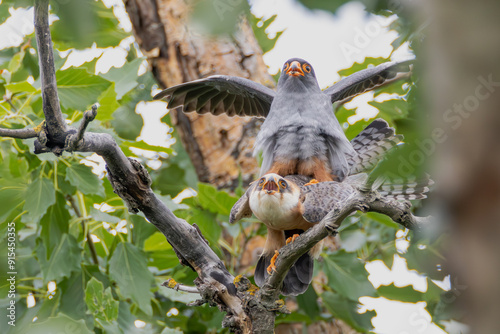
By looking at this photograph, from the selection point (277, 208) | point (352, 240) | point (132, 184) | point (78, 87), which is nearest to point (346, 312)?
point (352, 240)

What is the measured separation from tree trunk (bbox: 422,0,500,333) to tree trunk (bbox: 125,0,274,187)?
4293 millimetres

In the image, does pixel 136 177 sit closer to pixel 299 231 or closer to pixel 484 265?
pixel 299 231

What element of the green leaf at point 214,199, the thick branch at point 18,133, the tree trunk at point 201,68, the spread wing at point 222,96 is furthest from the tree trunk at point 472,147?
the tree trunk at point 201,68

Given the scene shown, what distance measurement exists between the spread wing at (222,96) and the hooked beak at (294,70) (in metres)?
0.21

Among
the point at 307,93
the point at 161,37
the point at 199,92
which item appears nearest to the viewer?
the point at 307,93

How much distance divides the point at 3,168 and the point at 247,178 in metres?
1.92

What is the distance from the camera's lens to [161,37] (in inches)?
193

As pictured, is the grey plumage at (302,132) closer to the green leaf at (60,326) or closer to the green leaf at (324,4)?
the green leaf at (60,326)

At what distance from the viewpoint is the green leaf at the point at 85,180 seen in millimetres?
3359

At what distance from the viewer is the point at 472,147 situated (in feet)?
1.31

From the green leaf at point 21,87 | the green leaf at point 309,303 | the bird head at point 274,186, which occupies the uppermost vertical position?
the green leaf at point 21,87

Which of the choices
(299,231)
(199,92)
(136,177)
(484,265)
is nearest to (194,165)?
(199,92)

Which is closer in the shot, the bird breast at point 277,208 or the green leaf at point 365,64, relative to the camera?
the bird breast at point 277,208

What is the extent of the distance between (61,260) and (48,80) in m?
1.72
